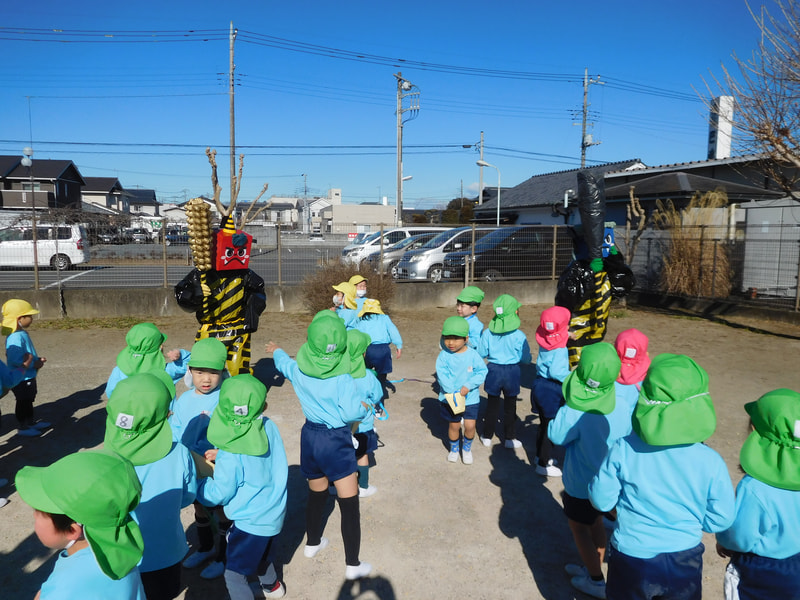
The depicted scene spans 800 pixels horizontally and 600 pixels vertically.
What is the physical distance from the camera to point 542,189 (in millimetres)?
30375

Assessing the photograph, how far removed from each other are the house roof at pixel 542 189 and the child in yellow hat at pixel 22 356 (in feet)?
77.5

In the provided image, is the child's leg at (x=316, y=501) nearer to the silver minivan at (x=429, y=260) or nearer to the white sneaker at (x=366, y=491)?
the white sneaker at (x=366, y=491)

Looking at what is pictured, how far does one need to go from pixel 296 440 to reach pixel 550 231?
11.3m

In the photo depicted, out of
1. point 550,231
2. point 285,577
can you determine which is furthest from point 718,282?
point 285,577

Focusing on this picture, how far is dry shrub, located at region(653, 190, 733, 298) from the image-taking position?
44.2 feet

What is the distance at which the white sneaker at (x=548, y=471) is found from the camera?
486 cm

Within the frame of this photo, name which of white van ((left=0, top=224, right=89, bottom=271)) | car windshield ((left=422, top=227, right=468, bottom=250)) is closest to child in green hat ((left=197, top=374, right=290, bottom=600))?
car windshield ((left=422, top=227, right=468, bottom=250))

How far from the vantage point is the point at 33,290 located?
11.3 meters

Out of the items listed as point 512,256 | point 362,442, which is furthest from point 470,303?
point 512,256

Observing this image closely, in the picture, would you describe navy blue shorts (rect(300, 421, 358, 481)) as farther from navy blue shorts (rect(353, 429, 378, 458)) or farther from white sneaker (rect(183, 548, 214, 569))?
white sneaker (rect(183, 548, 214, 569))

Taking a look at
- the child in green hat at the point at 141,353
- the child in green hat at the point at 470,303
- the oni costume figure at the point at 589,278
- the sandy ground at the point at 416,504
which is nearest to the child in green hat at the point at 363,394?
the sandy ground at the point at 416,504

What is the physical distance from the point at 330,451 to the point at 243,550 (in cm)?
78

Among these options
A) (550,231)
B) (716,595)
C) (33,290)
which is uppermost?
(550,231)

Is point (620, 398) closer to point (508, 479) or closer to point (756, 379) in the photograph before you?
point (508, 479)
